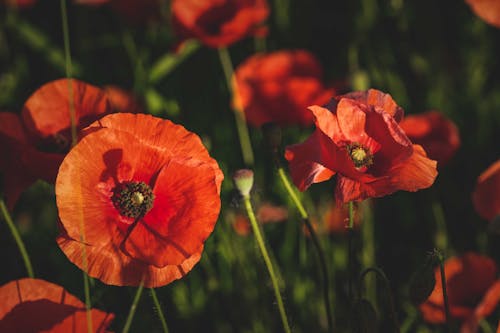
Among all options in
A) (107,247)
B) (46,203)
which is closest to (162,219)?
(107,247)

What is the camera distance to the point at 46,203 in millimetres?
1884

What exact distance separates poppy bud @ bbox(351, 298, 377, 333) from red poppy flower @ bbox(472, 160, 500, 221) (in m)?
0.42

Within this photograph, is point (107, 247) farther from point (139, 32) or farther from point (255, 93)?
point (139, 32)

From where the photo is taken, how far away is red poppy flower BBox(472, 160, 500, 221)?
1.25 m

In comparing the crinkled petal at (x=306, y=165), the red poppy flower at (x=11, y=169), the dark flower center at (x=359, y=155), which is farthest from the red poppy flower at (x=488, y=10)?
the red poppy flower at (x=11, y=169)

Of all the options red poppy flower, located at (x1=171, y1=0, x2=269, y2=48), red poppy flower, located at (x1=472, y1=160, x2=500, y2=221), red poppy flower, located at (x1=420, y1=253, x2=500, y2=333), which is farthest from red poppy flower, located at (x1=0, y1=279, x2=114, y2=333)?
red poppy flower, located at (x1=171, y1=0, x2=269, y2=48)

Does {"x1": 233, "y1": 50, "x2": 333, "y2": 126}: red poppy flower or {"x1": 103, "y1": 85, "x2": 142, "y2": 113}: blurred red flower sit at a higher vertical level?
{"x1": 103, "y1": 85, "x2": 142, "y2": 113}: blurred red flower

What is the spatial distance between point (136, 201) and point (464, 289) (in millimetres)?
715

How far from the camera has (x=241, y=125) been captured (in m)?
1.89

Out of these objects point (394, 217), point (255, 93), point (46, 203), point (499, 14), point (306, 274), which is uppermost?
point (499, 14)

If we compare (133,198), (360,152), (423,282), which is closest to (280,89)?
(360,152)

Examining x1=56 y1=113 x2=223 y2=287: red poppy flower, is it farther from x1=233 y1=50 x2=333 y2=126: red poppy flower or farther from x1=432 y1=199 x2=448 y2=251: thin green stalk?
x1=432 y1=199 x2=448 y2=251: thin green stalk

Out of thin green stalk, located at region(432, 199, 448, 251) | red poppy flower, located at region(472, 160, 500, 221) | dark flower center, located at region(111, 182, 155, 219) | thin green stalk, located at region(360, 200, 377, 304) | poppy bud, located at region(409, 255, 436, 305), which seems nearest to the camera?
poppy bud, located at region(409, 255, 436, 305)

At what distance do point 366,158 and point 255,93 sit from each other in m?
0.71
